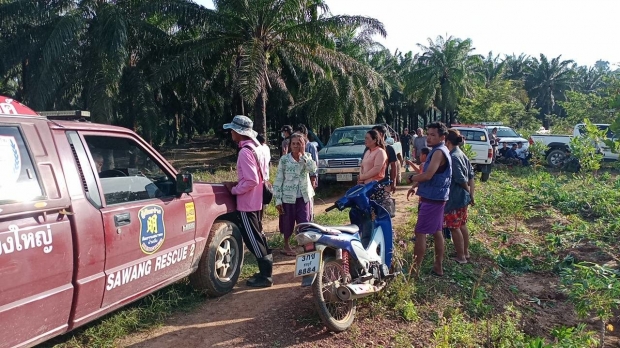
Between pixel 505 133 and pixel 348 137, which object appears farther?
pixel 505 133

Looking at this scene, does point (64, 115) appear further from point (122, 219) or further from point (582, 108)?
point (582, 108)

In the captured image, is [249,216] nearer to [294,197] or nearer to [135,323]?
[294,197]

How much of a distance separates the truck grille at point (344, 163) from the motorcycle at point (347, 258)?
5.76m

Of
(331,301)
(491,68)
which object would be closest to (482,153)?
(331,301)

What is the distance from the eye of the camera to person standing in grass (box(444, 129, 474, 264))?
5516 millimetres

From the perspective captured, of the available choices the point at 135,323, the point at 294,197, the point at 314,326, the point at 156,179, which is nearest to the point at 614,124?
the point at 294,197

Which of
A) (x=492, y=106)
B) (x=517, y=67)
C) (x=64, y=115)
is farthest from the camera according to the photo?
(x=517, y=67)

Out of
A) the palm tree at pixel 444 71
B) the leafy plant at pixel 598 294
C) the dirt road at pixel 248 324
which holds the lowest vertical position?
the dirt road at pixel 248 324

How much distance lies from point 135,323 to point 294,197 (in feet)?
8.04

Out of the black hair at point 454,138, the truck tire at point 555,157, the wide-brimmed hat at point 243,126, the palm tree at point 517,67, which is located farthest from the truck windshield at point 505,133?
the palm tree at point 517,67

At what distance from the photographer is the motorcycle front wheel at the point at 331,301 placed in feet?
12.2

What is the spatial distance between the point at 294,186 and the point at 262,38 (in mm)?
10077

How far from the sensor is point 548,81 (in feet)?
163

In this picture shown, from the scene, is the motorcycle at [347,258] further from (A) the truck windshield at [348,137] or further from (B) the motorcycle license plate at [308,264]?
(A) the truck windshield at [348,137]
